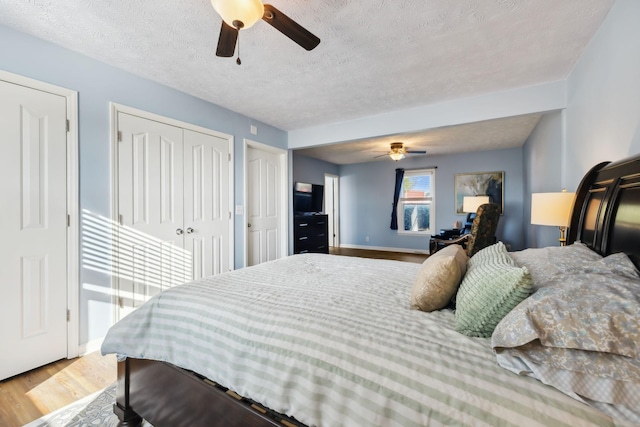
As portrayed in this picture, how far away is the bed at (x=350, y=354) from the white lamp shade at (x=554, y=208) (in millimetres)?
163

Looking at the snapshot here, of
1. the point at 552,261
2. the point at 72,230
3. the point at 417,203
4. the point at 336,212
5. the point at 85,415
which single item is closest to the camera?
the point at 552,261

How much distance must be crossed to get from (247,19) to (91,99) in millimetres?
1814

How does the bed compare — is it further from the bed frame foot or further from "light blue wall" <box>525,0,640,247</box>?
"light blue wall" <box>525,0,640,247</box>

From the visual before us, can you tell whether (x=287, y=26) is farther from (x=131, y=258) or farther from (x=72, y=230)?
(x=131, y=258)

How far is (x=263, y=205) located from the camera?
13.8ft

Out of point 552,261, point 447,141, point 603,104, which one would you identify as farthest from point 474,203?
point 552,261

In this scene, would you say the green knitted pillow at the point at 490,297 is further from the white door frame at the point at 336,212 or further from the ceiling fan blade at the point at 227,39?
the white door frame at the point at 336,212

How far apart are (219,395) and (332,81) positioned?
270 centimetres

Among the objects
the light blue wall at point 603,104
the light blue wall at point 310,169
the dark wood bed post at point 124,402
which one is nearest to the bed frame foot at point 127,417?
the dark wood bed post at point 124,402

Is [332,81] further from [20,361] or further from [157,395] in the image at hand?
[20,361]

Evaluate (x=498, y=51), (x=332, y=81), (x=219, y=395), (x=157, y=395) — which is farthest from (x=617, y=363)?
(x=332, y=81)

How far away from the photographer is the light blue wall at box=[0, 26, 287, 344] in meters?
2.00

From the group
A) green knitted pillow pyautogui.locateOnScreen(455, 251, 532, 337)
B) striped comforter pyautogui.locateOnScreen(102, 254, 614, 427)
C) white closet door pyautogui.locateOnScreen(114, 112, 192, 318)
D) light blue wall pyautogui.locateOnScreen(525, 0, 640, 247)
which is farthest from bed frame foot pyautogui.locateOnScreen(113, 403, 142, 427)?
light blue wall pyautogui.locateOnScreen(525, 0, 640, 247)

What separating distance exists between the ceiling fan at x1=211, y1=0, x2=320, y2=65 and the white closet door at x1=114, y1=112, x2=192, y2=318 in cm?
150
